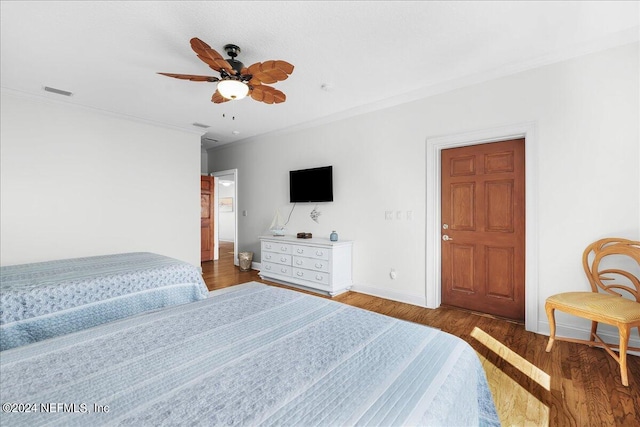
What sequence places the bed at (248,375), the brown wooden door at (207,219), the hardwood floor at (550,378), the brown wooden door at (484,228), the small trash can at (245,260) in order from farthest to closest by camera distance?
the brown wooden door at (207,219) → the small trash can at (245,260) → the brown wooden door at (484,228) → the hardwood floor at (550,378) → the bed at (248,375)

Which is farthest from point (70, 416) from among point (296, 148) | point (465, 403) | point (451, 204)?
point (296, 148)

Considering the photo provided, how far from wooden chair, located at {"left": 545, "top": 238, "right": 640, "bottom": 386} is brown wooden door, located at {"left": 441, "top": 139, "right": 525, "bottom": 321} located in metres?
0.54

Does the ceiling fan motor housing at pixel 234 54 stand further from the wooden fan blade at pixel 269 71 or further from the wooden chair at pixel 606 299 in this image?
the wooden chair at pixel 606 299

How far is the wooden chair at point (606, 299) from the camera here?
6.27 ft

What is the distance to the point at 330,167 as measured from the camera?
4.25m

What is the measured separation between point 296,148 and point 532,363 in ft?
13.1

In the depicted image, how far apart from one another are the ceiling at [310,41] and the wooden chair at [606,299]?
5.53 feet

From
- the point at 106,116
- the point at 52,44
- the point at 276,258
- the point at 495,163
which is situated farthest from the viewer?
the point at 276,258

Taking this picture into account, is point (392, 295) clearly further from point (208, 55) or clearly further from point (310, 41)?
point (208, 55)

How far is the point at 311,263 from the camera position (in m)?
4.07

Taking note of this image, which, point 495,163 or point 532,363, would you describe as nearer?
point 532,363

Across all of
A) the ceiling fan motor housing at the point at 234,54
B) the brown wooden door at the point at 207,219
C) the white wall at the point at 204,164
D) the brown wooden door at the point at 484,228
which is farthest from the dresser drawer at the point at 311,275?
the white wall at the point at 204,164

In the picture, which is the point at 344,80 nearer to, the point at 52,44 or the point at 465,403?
the point at 52,44

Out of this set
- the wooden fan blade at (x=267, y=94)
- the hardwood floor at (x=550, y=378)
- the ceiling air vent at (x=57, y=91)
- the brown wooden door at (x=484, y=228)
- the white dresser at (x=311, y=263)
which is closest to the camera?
the hardwood floor at (x=550, y=378)
